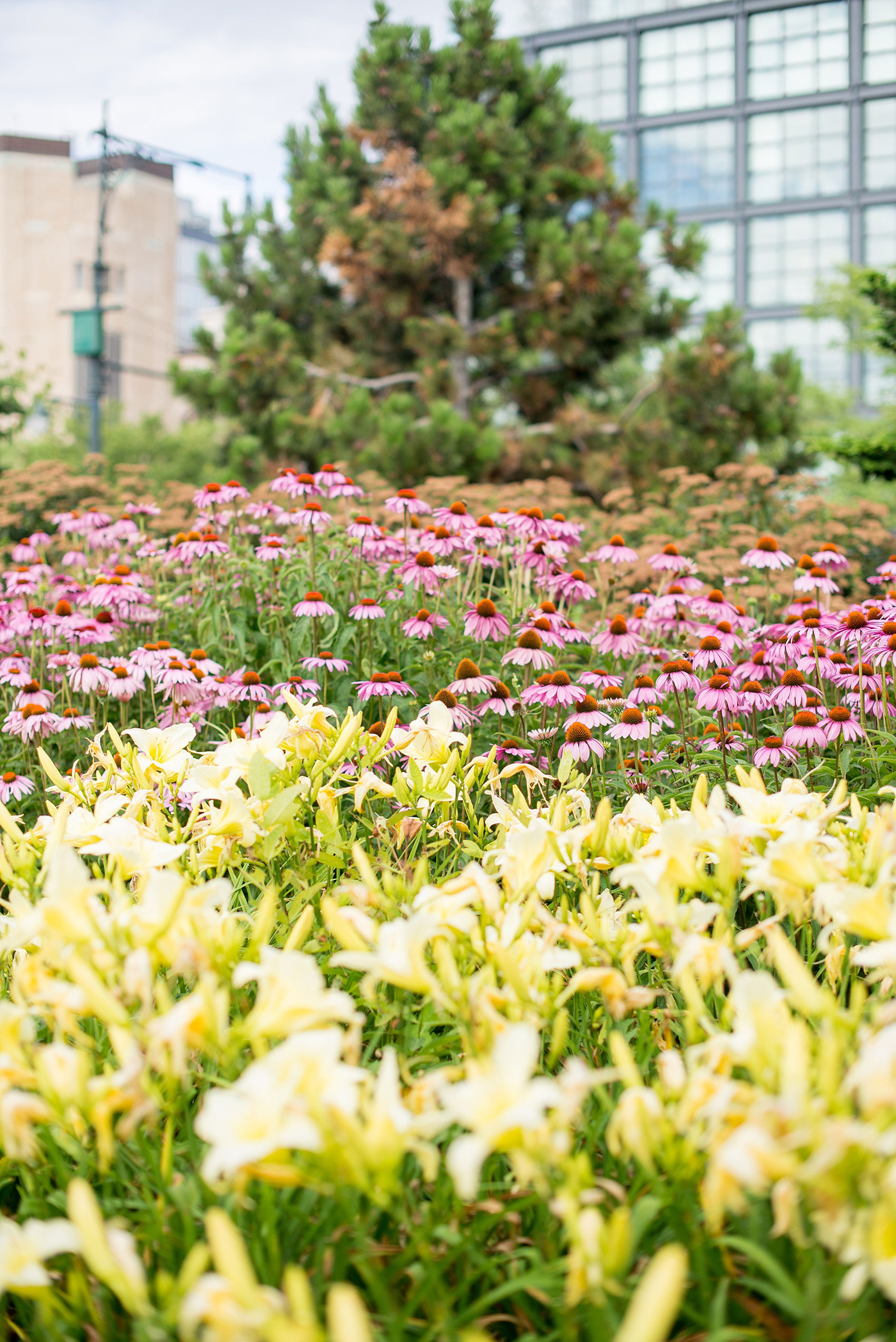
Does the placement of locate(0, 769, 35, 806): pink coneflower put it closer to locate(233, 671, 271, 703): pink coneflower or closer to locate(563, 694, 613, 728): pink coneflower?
locate(233, 671, 271, 703): pink coneflower

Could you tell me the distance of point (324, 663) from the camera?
138 inches

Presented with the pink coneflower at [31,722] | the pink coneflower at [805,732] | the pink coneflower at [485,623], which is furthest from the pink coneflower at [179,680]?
the pink coneflower at [805,732]

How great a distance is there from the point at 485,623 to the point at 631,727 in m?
0.72

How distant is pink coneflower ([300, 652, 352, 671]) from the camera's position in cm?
348

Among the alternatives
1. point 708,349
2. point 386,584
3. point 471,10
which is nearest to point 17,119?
point 471,10

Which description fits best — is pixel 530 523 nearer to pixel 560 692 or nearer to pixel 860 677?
pixel 560 692

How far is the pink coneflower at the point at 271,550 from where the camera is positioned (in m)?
4.03

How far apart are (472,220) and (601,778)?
8.40 metres

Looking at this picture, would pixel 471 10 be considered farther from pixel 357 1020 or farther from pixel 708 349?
pixel 357 1020

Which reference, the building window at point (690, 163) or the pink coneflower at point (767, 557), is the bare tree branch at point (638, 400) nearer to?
the pink coneflower at point (767, 557)

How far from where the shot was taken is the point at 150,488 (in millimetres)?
10039

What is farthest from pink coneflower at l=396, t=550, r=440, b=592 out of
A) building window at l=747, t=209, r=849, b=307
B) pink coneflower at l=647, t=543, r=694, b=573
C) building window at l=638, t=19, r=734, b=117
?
building window at l=638, t=19, r=734, b=117

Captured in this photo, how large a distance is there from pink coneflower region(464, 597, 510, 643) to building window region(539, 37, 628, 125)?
32.9 m

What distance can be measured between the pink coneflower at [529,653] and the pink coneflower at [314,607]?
681 millimetres
